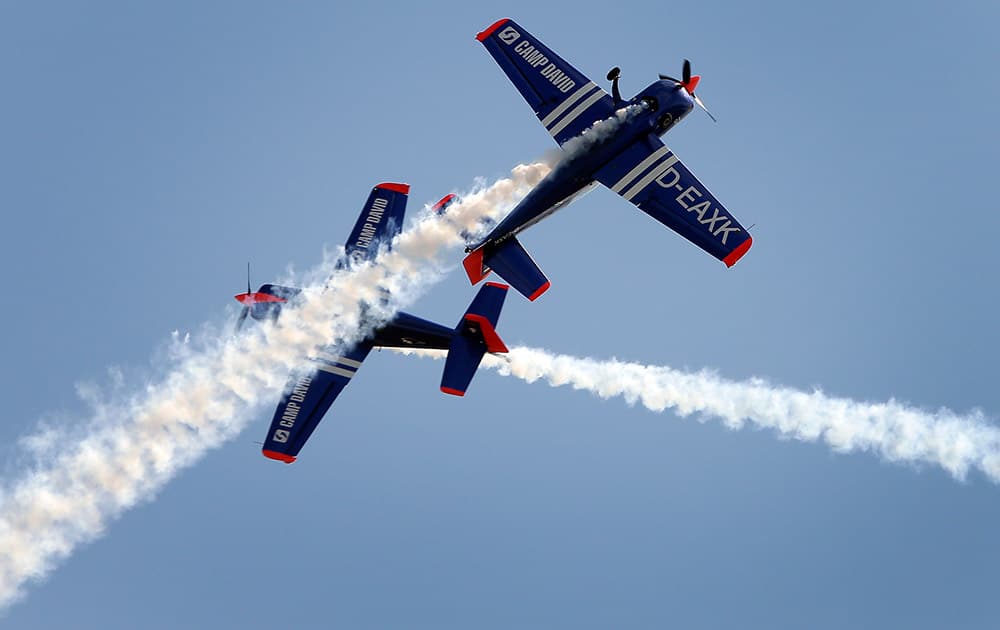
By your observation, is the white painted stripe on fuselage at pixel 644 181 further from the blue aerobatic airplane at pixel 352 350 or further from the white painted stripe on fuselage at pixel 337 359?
the white painted stripe on fuselage at pixel 337 359

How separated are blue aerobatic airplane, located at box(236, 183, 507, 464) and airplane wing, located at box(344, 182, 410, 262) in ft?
0.67

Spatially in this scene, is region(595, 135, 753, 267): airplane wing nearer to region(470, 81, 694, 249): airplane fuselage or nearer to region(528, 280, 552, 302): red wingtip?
region(470, 81, 694, 249): airplane fuselage

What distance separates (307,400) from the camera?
163 feet

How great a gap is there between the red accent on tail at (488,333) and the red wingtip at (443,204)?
3514mm

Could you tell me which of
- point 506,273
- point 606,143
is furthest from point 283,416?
point 606,143

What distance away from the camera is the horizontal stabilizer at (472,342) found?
159ft

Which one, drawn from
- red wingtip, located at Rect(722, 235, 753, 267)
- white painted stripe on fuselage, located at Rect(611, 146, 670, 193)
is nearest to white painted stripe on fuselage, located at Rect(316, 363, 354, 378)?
white painted stripe on fuselage, located at Rect(611, 146, 670, 193)

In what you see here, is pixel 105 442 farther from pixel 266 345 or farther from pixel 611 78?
pixel 611 78

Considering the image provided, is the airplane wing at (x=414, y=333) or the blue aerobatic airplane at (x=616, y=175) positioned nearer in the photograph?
the blue aerobatic airplane at (x=616, y=175)

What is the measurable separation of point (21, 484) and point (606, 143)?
809 inches

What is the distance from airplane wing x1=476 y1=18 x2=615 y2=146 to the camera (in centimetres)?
4928

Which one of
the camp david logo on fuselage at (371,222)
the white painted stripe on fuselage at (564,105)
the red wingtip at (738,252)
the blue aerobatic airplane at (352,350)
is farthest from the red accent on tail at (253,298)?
the red wingtip at (738,252)

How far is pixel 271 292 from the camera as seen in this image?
50.2 m

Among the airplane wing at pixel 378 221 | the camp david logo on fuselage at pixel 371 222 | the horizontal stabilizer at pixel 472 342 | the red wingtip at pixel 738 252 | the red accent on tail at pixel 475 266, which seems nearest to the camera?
the red wingtip at pixel 738 252
